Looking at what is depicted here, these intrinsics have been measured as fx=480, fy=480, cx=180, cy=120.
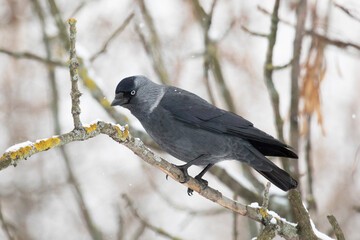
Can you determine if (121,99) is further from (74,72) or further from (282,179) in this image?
(74,72)

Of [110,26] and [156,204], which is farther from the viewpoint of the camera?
[156,204]

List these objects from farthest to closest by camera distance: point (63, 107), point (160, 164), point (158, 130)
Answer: point (63, 107) → point (158, 130) → point (160, 164)

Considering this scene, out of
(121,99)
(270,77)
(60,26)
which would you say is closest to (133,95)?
(121,99)

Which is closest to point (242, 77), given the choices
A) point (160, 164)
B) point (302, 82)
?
point (302, 82)

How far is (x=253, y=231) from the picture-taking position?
19.1ft

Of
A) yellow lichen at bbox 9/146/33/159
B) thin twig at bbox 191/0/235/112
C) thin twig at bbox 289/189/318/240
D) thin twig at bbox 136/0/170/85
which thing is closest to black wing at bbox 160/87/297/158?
thin twig at bbox 289/189/318/240

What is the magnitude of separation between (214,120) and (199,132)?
0.71ft

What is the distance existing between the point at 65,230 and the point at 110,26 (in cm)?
389

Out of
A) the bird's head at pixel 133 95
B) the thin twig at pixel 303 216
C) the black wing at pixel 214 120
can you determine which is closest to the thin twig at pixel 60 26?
the bird's head at pixel 133 95

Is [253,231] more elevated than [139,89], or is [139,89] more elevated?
[139,89]

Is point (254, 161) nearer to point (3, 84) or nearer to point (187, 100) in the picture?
point (187, 100)

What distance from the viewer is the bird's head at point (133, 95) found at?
14.8 feet

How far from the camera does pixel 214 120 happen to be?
4586 millimetres

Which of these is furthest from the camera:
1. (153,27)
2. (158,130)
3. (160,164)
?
(153,27)
